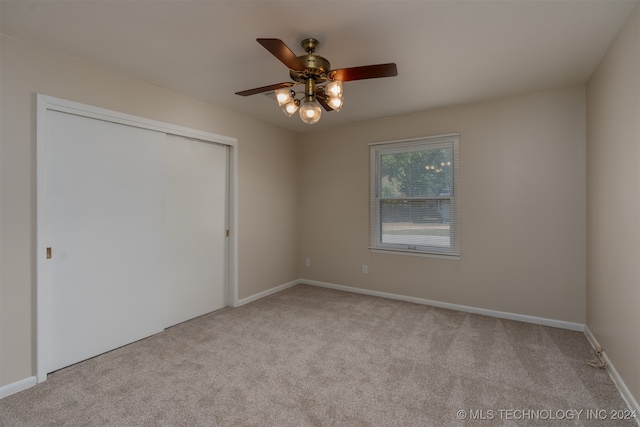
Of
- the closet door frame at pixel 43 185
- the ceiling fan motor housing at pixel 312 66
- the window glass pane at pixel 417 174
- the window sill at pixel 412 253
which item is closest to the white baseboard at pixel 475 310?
the window sill at pixel 412 253

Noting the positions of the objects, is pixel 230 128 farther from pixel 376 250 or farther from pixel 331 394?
pixel 331 394

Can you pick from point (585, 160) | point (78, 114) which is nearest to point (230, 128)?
point (78, 114)

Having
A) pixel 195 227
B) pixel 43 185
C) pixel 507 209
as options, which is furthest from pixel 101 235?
pixel 507 209

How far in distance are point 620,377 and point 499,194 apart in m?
1.95

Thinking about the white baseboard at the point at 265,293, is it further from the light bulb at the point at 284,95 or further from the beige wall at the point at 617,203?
the beige wall at the point at 617,203

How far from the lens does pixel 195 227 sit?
3592mm

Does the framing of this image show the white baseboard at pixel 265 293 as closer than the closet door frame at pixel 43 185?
No

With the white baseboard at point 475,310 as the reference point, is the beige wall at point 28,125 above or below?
above

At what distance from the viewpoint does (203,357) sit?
2.66m

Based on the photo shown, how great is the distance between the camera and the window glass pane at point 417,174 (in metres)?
3.88

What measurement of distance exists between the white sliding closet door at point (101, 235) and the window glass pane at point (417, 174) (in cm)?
285

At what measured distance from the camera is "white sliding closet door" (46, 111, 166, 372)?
8.14 ft

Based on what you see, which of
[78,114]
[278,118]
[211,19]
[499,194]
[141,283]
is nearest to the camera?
[211,19]

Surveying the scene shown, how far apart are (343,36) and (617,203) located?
7.65 ft
